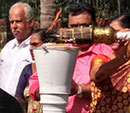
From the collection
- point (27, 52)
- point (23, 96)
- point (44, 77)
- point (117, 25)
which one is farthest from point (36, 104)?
point (44, 77)

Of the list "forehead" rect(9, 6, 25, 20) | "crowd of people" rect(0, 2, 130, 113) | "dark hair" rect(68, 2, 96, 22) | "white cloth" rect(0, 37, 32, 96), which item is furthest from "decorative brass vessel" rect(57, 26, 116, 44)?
"forehead" rect(9, 6, 25, 20)

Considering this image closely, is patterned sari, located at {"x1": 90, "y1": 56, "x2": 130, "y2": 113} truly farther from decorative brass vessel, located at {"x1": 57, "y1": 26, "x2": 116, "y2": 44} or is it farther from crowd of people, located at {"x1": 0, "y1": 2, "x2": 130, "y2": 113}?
decorative brass vessel, located at {"x1": 57, "y1": 26, "x2": 116, "y2": 44}

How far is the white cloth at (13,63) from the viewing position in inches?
188

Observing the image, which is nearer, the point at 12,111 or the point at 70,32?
the point at 12,111

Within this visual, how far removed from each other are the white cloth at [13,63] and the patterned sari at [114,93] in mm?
1724

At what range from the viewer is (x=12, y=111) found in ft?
7.88

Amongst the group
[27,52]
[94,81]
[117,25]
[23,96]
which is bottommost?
[23,96]

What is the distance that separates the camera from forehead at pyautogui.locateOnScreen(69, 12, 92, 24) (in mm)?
3367

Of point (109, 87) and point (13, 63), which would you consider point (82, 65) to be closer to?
point (109, 87)

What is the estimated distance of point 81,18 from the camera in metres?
3.37

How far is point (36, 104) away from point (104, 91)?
127cm

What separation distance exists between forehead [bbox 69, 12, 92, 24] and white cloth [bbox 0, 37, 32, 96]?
145 centimetres

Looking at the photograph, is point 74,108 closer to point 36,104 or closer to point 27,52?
point 36,104

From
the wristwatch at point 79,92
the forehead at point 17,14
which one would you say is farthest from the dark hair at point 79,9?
the forehead at point 17,14
